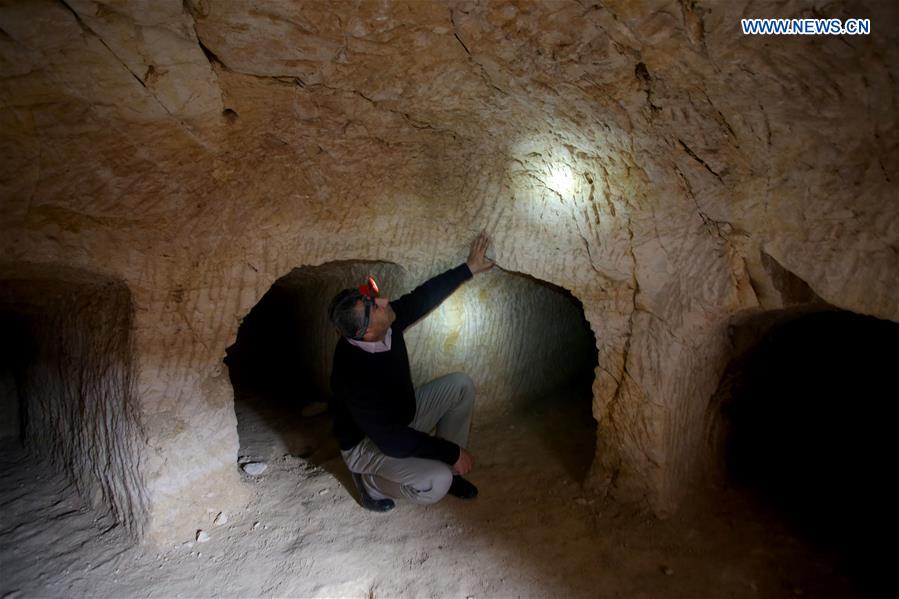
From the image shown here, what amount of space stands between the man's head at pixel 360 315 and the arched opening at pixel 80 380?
3.78ft

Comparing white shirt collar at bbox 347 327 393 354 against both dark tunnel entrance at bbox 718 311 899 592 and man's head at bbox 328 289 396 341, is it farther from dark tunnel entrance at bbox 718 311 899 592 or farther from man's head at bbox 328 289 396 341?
dark tunnel entrance at bbox 718 311 899 592

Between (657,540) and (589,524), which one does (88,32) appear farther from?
(657,540)

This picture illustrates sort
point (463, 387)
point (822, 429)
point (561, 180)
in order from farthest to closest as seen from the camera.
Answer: point (822, 429)
point (463, 387)
point (561, 180)

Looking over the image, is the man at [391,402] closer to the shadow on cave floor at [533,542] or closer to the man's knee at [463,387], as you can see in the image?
the man's knee at [463,387]

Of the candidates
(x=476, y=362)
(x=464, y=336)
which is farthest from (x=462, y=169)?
(x=476, y=362)

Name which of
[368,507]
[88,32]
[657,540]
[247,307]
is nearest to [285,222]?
[247,307]

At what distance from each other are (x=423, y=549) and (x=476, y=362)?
64.1 inches

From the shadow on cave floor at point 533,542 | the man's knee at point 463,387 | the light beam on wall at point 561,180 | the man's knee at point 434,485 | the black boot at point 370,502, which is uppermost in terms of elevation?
the light beam on wall at point 561,180

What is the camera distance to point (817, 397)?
4.01m

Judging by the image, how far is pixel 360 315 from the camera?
277 cm

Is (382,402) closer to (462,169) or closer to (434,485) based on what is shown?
(434,485)

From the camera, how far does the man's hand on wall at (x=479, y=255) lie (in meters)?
3.39

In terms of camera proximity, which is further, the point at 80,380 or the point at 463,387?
the point at 463,387

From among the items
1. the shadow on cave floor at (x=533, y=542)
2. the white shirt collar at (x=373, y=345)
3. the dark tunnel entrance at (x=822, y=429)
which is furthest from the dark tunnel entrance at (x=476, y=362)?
the dark tunnel entrance at (x=822, y=429)
